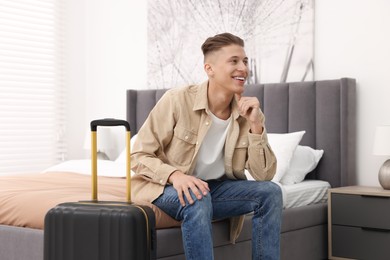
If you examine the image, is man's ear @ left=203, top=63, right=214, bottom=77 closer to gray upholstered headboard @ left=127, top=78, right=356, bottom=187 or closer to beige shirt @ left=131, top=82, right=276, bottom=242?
beige shirt @ left=131, top=82, right=276, bottom=242

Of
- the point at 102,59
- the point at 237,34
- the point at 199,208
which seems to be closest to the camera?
the point at 199,208

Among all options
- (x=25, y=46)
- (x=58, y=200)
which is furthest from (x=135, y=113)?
(x=58, y=200)

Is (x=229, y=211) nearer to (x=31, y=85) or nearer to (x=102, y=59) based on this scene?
(x=31, y=85)

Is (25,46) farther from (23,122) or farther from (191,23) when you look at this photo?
(191,23)

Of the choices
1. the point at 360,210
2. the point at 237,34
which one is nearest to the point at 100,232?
the point at 360,210

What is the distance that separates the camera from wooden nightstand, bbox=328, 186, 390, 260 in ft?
12.0

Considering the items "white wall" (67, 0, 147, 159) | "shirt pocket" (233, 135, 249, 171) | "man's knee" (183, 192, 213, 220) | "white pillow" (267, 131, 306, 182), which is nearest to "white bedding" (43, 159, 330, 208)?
"white pillow" (267, 131, 306, 182)

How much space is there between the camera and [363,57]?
420 cm

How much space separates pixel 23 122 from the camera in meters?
5.48

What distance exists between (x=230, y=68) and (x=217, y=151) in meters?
0.38

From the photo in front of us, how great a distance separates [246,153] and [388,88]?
1646 millimetres

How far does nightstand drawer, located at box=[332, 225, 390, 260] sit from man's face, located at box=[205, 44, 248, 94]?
56.9 inches

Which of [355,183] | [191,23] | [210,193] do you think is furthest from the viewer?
[191,23]

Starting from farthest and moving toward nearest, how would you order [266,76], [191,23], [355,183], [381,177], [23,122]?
[23,122] → [191,23] → [266,76] → [355,183] → [381,177]
